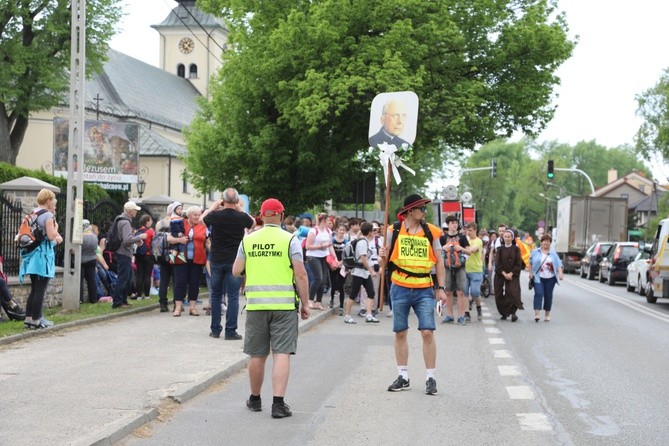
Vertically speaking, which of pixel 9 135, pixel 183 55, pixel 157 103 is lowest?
pixel 9 135

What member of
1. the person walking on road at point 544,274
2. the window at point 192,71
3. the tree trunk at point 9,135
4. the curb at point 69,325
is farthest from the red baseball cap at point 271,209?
the window at point 192,71

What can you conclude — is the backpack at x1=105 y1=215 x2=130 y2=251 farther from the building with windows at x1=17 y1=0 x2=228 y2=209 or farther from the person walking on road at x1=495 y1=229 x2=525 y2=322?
the building with windows at x1=17 y1=0 x2=228 y2=209

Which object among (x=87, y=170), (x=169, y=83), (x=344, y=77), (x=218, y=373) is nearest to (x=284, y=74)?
(x=344, y=77)

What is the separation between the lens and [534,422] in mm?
8211

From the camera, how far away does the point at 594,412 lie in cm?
874

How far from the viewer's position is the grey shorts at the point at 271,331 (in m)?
8.45

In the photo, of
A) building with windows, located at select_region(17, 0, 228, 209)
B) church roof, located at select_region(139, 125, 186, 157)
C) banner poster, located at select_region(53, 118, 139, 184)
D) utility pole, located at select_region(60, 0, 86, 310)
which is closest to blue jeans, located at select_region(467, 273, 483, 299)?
utility pole, located at select_region(60, 0, 86, 310)

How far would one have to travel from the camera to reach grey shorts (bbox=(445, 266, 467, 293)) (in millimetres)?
18344

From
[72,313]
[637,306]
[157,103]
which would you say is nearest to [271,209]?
[72,313]

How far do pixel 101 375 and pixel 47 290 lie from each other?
811 cm

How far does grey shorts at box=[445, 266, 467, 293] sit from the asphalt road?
2.27 meters

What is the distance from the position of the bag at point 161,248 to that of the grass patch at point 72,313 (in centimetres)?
102

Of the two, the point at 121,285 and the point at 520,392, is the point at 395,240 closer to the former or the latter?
the point at 520,392

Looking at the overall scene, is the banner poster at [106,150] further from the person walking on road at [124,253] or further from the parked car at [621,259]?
the parked car at [621,259]
